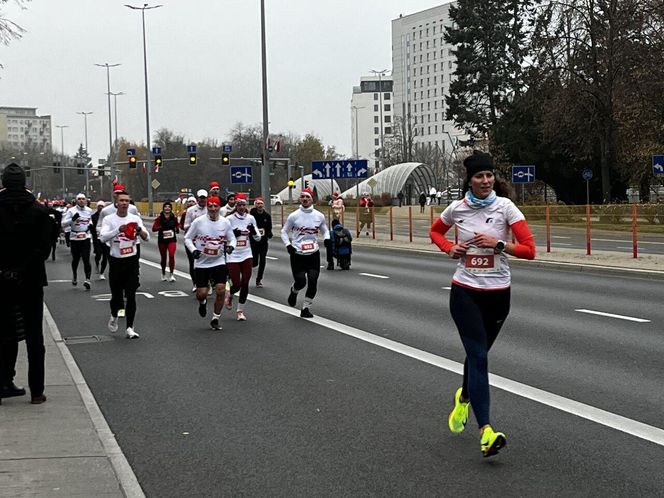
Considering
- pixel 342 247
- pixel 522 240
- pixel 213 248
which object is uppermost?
pixel 522 240

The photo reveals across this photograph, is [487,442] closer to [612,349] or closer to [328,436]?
[328,436]

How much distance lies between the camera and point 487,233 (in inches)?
257

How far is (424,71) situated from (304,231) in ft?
541

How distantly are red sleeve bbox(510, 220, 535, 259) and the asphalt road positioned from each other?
4.11ft

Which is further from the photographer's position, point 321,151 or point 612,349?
point 321,151

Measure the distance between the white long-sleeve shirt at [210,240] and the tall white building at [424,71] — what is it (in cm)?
15718

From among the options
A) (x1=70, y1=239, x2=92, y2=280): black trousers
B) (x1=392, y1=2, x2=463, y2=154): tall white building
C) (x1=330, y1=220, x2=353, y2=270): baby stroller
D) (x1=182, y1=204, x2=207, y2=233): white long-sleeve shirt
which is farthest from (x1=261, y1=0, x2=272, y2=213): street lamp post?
(x1=392, y1=2, x2=463, y2=154): tall white building

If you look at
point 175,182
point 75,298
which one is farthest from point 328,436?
point 175,182

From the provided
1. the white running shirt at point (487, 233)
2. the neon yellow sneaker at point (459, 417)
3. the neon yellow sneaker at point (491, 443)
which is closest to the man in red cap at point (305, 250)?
the neon yellow sneaker at point (459, 417)

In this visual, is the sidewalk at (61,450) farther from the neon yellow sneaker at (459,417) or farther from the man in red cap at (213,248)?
the man in red cap at (213,248)

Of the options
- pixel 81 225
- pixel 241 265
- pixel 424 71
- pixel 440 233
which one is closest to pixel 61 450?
pixel 440 233

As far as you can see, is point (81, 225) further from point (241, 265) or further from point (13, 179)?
point (13, 179)

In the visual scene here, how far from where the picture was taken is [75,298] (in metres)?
18.6

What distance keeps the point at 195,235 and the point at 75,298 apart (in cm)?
588
